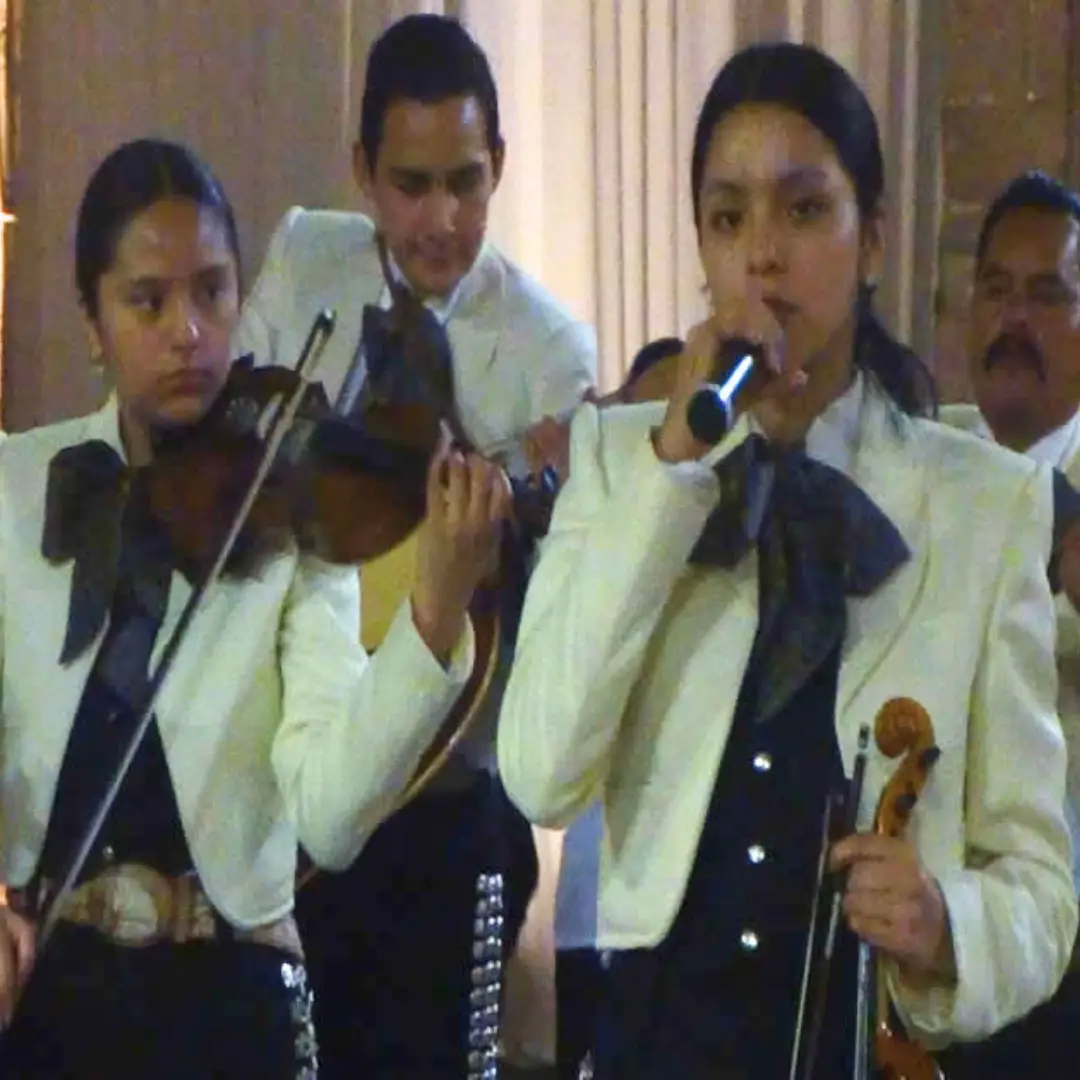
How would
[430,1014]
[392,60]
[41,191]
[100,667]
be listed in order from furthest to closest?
[41,191]
[392,60]
[430,1014]
[100,667]

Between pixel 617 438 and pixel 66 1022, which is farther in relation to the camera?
pixel 66 1022

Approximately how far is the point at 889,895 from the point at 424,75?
123 centimetres

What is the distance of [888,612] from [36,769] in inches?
24.2

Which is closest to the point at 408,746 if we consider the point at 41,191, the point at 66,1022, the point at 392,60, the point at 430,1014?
the point at 66,1022

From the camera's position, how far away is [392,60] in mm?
2182

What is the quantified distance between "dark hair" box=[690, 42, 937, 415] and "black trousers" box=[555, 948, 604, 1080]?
673 millimetres

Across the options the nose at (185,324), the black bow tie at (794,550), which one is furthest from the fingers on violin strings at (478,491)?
the nose at (185,324)

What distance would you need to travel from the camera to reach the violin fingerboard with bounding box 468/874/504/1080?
77.7 inches

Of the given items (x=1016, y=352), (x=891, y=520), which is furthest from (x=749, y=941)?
(x=1016, y=352)

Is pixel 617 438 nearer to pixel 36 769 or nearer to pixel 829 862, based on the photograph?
pixel 829 862

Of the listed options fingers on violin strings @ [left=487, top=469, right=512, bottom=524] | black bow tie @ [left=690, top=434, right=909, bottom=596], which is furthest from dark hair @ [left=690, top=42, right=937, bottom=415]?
fingers on violin strings @ [left=487, top=469, right=512, bottom=524]

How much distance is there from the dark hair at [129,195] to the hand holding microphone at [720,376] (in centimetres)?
58

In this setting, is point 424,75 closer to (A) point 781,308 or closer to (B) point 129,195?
(B) point 129,195

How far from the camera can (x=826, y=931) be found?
1.21 metres
